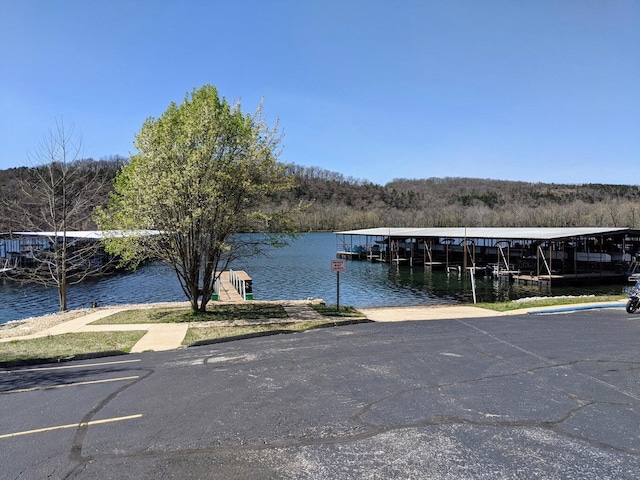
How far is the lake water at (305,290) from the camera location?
31.5 metres

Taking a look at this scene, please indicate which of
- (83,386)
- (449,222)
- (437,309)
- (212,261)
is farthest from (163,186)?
(449,222)

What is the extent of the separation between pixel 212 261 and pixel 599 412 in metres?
14.1

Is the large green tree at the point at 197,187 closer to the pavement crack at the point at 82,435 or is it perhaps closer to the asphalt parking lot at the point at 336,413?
the asphalt parking lot at the point at 336,413

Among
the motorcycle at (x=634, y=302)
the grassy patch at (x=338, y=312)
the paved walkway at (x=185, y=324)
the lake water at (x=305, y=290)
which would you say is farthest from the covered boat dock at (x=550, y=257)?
the grassy patch at (x=338, y=312)

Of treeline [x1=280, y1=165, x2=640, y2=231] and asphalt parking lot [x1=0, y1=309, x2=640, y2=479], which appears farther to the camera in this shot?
treeline [x1=280, y1=165, x2=640, y2=231]

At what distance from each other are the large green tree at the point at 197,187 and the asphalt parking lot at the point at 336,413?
6.51 m

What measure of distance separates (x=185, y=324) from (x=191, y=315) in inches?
64.1

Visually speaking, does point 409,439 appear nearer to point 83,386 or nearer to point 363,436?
point 363,436

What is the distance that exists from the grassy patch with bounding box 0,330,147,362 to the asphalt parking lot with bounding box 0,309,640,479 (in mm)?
981

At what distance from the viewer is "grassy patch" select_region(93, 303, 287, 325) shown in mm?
16156

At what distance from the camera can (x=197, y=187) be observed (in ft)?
53.4

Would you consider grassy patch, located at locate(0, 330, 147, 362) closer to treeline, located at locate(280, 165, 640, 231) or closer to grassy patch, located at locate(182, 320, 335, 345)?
grassy patch, located at locate(182, 320, 335, 345)

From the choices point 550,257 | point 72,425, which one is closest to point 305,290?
point 550,257

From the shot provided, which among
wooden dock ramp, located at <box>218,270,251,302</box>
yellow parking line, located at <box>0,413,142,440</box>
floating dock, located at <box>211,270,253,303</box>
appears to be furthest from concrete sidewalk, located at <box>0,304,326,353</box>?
wooden dock ramp, located at <box>218,270,251,302</box>
